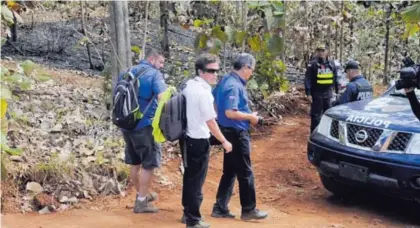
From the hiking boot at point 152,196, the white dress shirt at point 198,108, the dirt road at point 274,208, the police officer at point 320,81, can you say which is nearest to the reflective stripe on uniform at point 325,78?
the police officer at point 320,81

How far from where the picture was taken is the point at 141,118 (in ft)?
18.6

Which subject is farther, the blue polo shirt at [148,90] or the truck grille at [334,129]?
the truck grille at [334,129]

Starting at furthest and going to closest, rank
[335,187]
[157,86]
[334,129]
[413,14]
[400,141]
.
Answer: [335,187], [334,129], [157,86], [400,141], [413,14]

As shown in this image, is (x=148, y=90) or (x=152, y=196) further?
(x=152, y=196)

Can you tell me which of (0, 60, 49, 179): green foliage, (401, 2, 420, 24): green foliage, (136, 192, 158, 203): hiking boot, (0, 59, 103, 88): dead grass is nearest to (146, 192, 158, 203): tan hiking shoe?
(136, 192, 158, 203): hiking boot

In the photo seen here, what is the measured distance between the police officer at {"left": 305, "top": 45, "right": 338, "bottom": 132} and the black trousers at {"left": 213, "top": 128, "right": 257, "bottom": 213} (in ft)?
12.5

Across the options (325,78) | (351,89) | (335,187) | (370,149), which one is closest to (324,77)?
(325,78)

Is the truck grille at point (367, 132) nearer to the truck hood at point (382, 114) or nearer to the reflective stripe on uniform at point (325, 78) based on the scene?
the truck hood at point (382, 114)

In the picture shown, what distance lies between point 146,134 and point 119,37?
8.05ft

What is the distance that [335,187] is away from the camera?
6586 mm

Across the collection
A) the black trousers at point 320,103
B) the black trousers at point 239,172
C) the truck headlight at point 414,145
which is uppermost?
the black trousers at point 320,103

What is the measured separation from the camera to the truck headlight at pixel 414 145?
5398mm

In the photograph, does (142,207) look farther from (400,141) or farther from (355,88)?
(355,88)

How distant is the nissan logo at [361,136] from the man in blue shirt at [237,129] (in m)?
1.14
